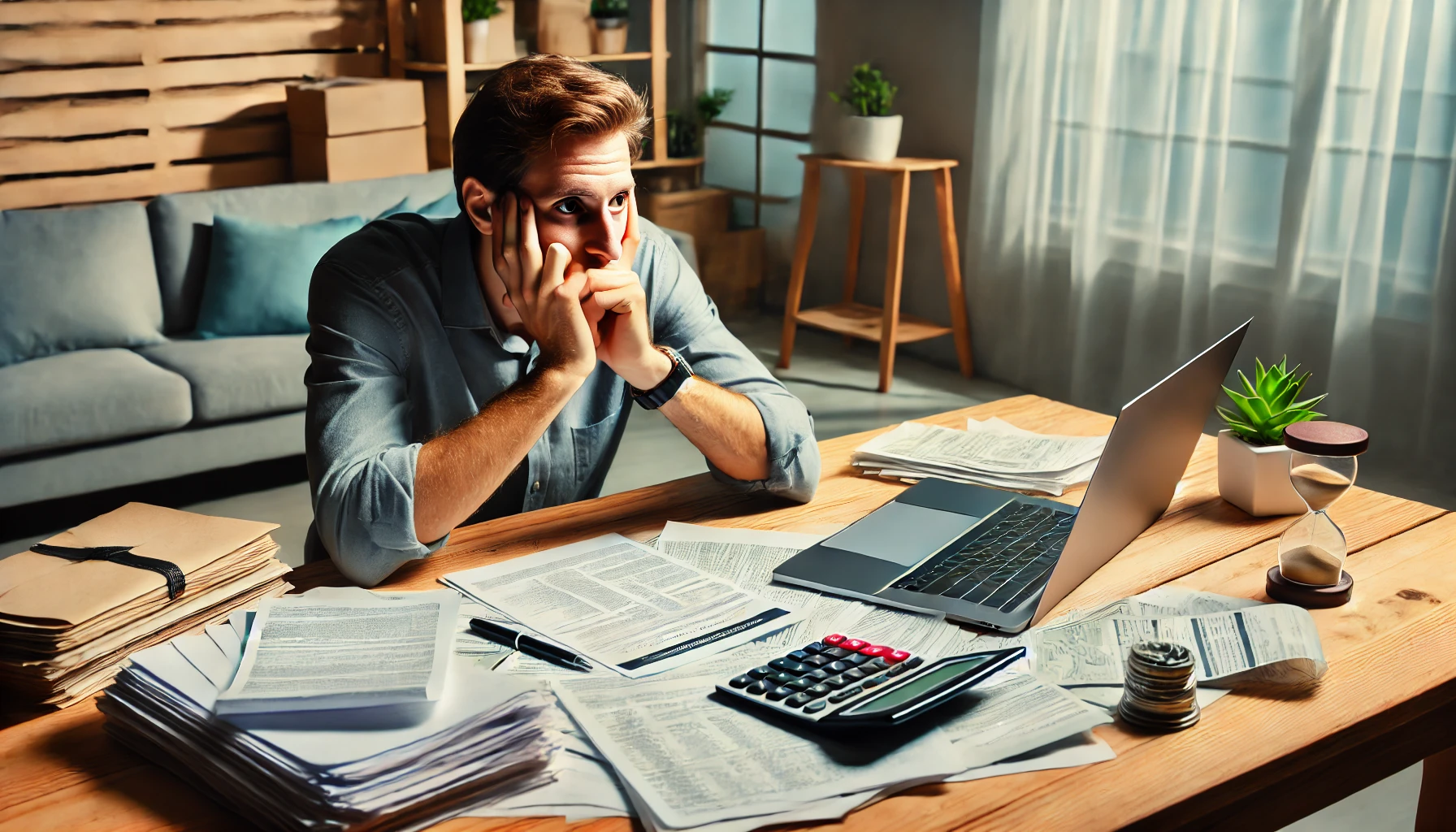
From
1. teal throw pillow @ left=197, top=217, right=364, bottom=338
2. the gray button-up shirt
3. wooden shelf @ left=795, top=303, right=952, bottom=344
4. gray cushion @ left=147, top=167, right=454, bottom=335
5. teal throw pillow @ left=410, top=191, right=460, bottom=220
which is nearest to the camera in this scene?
the gray button-up shirt

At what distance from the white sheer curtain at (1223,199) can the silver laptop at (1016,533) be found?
7.75ft

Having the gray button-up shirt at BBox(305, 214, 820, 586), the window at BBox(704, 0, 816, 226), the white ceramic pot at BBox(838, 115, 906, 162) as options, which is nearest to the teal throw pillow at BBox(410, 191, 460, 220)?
the white ceramic pot at BBox(838, 115, 906, 162)

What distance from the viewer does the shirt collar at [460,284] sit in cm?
156

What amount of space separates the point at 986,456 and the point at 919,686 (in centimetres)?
70

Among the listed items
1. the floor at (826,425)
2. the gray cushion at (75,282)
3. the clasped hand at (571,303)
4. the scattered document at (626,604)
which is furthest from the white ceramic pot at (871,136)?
the scattered document at (626,604)

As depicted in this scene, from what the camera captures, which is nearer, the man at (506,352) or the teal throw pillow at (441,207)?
the man at (506,352)

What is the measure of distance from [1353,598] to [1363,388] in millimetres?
2573

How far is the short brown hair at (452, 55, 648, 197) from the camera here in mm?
1461

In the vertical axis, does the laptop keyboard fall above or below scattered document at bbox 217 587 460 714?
below

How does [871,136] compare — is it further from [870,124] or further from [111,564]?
[111,564]

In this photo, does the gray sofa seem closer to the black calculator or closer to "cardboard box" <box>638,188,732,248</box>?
"cardboard box" <box>638,188,732,248</box>

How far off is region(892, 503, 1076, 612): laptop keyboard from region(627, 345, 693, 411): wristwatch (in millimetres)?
408

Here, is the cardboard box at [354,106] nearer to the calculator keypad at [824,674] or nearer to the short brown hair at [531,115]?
the short brown hair at [531,115]

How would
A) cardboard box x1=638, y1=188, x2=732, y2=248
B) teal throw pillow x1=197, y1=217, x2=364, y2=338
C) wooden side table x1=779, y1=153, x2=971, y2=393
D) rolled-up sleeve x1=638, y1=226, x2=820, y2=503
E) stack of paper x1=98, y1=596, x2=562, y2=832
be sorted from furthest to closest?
1. cardboard box x1=638, y1=188, x2=732, y2=248
2. wooden side table x1=779, y1=153, x2=971, y2=393
3. teal throw pillow x1=197, y1=217, x2=364, y2=338
4. rolled-up sleeve x1=638, y1=226, x2=820, y2=503
5. stack of paper x1=98, y1=596, x2=562, y2=832
